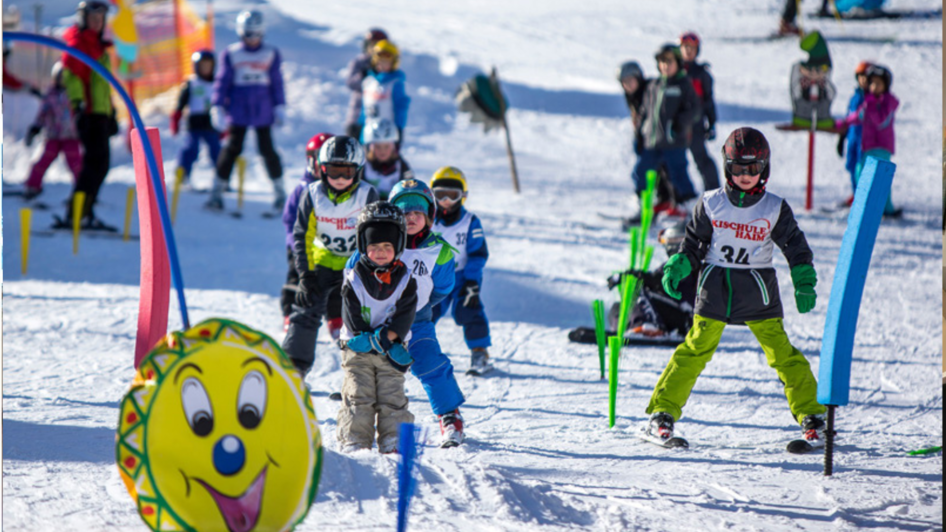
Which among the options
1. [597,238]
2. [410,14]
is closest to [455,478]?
[597,238]

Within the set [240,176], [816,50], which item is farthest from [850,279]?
[240,176]

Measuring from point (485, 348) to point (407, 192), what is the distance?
1.55 m

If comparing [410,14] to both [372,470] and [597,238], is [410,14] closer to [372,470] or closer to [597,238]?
[597,238]

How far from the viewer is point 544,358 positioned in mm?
6020

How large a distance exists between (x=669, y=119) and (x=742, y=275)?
4.61 m

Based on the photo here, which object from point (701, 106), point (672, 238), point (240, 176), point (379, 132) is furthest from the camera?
point (240, 176)

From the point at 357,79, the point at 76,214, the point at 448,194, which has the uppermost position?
the point at 357,79

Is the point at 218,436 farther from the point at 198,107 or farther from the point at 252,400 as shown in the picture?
the point at 198,107

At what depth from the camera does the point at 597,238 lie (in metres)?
9.13

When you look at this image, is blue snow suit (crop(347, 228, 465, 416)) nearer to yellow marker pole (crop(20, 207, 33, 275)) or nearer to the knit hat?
yellow marker pole (crop(20, 207, 33, 275))

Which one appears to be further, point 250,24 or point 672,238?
point 250,24

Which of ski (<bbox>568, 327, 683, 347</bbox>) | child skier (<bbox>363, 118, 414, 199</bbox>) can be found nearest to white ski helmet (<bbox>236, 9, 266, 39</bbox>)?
child skier (<bbox>363, 118, 414, 199</bbox>)

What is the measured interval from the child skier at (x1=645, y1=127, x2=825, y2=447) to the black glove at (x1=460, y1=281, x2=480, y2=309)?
137 centimetres

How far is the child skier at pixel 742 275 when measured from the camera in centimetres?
417
